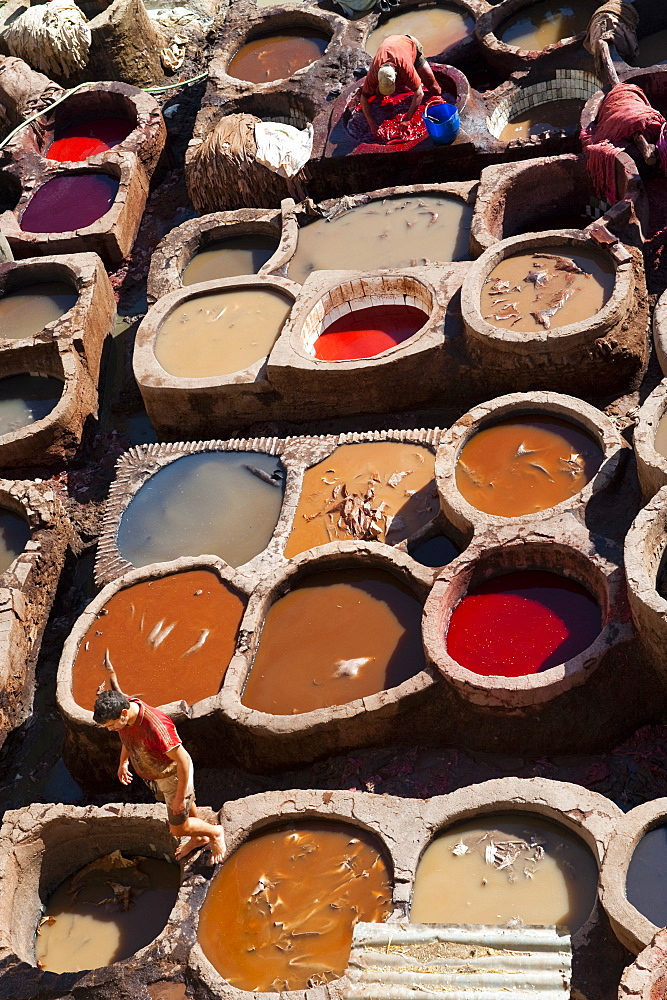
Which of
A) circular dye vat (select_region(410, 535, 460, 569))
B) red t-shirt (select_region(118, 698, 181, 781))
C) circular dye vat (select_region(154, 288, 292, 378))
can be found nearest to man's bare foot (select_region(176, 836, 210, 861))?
red t-shirt (select_region(118, 698, 181, 781))

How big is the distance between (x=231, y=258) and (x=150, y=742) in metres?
6.70

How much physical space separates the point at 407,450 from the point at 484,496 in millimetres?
1121

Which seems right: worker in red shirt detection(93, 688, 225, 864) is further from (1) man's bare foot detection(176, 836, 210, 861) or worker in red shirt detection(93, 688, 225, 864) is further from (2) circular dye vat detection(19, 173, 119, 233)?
(2) circular dye vat detection(19, 173, 119, 233)

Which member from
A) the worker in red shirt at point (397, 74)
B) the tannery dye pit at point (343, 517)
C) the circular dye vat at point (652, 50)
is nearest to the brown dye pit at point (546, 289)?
the tannery dye pit at point (343, 517)

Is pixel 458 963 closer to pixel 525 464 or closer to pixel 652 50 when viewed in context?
pixel 525 464

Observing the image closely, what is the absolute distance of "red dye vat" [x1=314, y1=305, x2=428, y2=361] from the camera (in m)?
10.1

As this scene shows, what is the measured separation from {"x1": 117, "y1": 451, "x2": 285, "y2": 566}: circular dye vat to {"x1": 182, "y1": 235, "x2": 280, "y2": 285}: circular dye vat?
2.82 metres

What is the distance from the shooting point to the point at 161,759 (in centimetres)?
634

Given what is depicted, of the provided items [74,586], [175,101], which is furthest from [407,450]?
[175,101]

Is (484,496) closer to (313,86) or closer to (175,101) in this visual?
(313,86)

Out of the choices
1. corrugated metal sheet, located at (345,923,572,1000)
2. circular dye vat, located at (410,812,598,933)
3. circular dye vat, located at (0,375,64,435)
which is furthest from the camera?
circular dye vat, located at (0,375,64,435)

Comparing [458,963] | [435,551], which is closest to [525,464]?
[435,551]

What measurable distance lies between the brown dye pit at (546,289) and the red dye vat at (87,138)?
Result: 6.56 m

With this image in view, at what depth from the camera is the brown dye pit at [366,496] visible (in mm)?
8469
